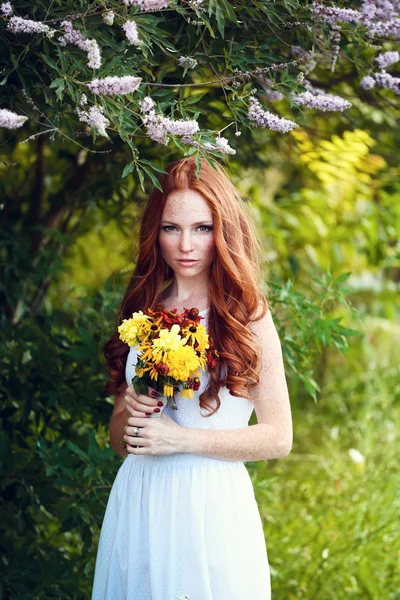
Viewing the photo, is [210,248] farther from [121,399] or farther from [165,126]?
[121,399]

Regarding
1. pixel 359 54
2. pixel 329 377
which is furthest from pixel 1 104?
pixel 329 377

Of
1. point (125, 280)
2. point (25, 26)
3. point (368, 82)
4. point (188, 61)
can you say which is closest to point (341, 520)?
point (125, 280)

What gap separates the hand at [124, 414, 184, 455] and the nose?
0.48 meters

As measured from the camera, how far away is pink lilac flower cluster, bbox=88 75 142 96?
1.84 meters

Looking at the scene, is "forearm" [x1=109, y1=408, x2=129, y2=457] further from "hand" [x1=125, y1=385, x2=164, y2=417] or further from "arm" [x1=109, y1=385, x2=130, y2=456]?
"hand" [x1=125, y1=385, x2=164, y2=417]

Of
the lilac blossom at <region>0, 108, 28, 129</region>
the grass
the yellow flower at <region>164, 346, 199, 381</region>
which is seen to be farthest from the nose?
the grass

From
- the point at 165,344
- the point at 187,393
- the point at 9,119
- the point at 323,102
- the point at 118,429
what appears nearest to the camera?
the point at 9,119

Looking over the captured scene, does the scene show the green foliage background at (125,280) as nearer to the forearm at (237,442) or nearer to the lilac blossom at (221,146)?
the lilac blossom at (221,146)

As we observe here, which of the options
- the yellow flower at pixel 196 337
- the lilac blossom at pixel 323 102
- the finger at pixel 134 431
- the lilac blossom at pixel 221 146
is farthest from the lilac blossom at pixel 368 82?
the finger at pixel 134 431

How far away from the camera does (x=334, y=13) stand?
85.6 inches

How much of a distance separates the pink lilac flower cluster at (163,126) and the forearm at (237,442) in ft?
2.55

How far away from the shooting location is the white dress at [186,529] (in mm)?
2117

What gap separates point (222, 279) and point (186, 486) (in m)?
0.59

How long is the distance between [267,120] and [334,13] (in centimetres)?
35
